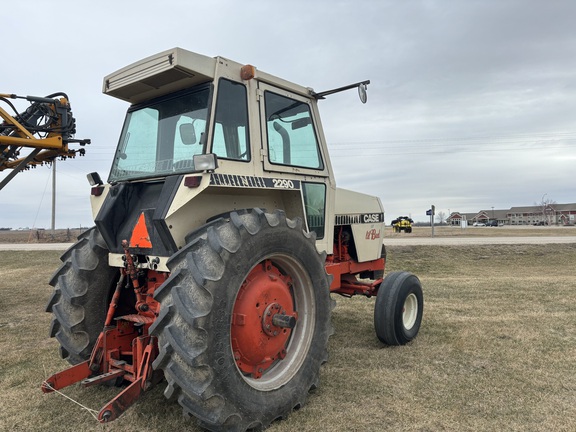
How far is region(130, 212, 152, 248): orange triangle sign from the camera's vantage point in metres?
3.47

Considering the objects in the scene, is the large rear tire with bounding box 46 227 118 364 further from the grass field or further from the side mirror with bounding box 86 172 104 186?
the side mirror with bounding box 86 172 104 186

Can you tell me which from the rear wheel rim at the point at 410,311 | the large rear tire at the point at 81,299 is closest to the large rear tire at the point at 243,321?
the large rear tire at the point at 81,299

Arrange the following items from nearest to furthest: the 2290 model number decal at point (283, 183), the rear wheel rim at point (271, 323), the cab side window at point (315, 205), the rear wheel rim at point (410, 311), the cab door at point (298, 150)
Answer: the rear wheel rim at point (271, 323)
the 2290 model number decal at point (283, 183)
the cab door at point (298, 150)
the cab side window at point (315, 205)
the rear wheel rim at point (410, 311)

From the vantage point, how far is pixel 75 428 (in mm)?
3207

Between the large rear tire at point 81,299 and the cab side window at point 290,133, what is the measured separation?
188 cm

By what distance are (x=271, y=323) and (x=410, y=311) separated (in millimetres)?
2827

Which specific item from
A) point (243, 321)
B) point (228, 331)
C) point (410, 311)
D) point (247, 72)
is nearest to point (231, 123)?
point (247, 72)

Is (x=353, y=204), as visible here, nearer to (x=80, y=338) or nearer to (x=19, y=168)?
(x=80, y=338)

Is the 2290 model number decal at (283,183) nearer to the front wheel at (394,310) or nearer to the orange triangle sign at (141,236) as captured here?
the orange triangle sign at (141,236)

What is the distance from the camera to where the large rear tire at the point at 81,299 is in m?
3.76

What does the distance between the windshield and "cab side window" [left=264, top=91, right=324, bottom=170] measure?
0.71 metres

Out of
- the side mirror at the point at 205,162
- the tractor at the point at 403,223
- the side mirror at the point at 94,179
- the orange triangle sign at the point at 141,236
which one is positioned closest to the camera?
the side mirror at the point at 205,162

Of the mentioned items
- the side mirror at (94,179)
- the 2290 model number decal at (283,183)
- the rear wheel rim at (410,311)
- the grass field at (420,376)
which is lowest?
the grass field at (420,376)

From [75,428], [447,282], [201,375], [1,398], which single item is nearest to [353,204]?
[201,375]
